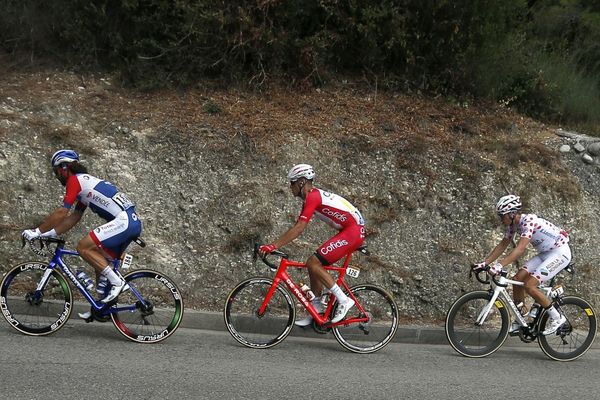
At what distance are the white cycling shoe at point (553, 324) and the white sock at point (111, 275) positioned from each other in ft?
16.2

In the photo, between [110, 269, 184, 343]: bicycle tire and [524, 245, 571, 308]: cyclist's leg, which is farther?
[524, 245, 571, 308]: cyclist's leg

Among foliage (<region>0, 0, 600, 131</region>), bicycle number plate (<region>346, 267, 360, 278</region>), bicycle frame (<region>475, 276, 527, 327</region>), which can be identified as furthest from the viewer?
foliage (<region>0, 0, 600, 131</region>)

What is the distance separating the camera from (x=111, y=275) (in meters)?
7.17

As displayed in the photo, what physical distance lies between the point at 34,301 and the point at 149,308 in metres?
1.20

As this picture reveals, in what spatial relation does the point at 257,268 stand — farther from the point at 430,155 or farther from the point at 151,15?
the point at 151,15

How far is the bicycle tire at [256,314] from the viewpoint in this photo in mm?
7480

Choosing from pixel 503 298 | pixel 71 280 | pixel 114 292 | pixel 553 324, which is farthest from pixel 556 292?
pixel 71 280

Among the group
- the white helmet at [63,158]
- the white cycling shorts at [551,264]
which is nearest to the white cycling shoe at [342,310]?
the white cycling shorts at [551,264]

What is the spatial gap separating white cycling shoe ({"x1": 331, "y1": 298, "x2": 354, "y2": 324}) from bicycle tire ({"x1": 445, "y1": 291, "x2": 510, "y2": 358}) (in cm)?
122

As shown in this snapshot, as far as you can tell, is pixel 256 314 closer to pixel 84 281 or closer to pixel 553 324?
pixel 84 281

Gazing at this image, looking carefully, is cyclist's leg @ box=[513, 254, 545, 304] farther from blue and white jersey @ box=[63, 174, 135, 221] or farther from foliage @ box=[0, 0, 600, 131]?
foliage @ box=[0, 0, 600, 131]

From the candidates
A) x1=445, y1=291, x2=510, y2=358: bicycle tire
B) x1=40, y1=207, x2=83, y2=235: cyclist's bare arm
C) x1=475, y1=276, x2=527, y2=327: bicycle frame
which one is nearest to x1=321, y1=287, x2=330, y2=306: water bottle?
x1=445, y1=291, x2=510, y2=358: bicycle tire

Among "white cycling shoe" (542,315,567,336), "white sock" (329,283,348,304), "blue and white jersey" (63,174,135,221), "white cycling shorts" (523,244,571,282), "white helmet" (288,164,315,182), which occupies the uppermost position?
"white helmet" (288,164,315,182)

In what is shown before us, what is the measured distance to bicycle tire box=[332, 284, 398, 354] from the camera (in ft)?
25.2
